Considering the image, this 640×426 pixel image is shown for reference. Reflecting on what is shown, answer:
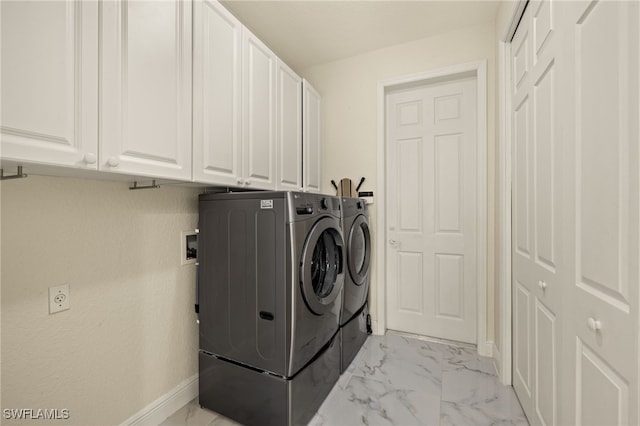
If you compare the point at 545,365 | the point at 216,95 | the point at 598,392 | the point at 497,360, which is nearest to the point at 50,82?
the point at 216,95

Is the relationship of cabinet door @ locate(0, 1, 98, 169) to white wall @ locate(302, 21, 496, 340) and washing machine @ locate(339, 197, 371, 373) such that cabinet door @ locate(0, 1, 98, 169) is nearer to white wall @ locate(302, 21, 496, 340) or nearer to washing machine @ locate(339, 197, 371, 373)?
washing machine @ locate(339, 197, 371, 373)

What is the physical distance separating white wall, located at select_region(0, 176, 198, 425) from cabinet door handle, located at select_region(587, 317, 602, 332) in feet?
6.13

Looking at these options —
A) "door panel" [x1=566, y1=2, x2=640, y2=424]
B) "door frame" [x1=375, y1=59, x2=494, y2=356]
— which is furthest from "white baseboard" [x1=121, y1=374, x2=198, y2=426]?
"door frame" [x1=375, y1=59, x2=494, y2=356]

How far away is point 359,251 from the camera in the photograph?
7.43ft

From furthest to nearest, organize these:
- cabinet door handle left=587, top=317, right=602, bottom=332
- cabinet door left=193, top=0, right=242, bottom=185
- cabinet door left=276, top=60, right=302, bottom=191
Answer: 1. cabinet door left=276, top=60, right=302, bottom=191
2. cabinet door left=193, top=0, right=242, bottom=185
3. cabinet door handle left=587, top=317, right=602, bottom=332

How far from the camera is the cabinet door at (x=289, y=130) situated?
2055 millimetres

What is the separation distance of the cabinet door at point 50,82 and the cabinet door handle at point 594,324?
1653 mm

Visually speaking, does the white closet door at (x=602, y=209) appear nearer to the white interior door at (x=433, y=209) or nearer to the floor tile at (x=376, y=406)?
the floor tile at (x=376, y=406)

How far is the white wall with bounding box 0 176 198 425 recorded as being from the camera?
41.9 inches

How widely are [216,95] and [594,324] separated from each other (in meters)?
1.78

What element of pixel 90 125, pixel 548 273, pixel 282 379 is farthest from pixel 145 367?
pixel 548 273

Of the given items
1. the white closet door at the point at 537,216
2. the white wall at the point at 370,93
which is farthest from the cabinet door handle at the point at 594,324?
the white wall at the point at 370,93

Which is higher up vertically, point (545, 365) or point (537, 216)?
point (537, 216)

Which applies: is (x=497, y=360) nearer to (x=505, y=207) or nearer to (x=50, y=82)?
(x=505, y=207)
